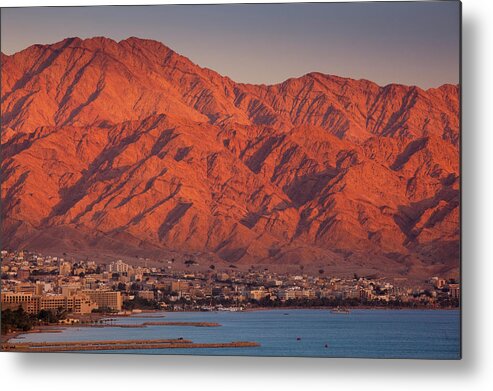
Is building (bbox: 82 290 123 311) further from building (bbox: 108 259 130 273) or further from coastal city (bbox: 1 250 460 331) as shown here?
building (bbox: 108 259 130 273)

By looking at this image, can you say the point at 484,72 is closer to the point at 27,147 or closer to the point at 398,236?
the point at 398,236

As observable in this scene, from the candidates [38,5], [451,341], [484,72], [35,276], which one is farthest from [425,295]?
[38,5]

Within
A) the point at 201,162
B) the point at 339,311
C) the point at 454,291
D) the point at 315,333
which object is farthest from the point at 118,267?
the point at 454,291

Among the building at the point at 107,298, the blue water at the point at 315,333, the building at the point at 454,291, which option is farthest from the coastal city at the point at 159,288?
the building at the point at 454,291

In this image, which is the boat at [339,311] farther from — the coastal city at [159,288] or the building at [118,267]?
the building at [118,267]

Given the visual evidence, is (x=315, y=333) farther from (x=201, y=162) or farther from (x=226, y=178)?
(x=201, y=162)

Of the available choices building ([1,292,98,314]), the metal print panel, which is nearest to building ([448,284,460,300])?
the metal print panel
